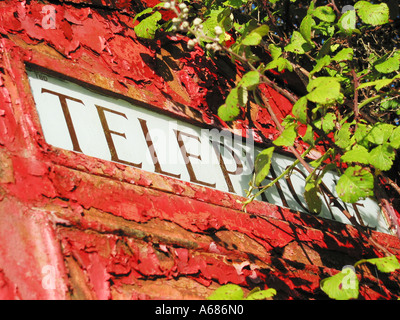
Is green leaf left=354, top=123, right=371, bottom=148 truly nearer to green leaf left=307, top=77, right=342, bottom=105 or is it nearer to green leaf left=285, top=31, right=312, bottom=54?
green leaf left=307, top=77, right=342, bottom=105

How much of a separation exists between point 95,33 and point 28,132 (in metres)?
0.72

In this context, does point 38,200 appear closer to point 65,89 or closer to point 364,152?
point 65,89

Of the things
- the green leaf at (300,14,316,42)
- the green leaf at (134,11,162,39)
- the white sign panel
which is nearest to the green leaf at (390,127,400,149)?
the green leaf at (300,14,316,42)

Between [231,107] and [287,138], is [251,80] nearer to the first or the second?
[231,107]

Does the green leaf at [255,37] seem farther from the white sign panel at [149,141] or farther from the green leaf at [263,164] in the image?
the white sign panel at [149,141]

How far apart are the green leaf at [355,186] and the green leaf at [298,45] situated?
78 cm

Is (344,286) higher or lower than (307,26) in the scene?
lower

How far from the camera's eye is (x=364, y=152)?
179cm

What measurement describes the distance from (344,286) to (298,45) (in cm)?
121

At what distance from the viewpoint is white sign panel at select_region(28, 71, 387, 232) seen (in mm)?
1840

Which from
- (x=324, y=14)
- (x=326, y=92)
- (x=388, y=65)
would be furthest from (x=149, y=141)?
(x=388, y=65)

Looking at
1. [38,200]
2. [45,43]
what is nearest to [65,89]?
[45,43]

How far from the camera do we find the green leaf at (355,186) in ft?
5.52

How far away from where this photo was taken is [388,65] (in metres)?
2.14
